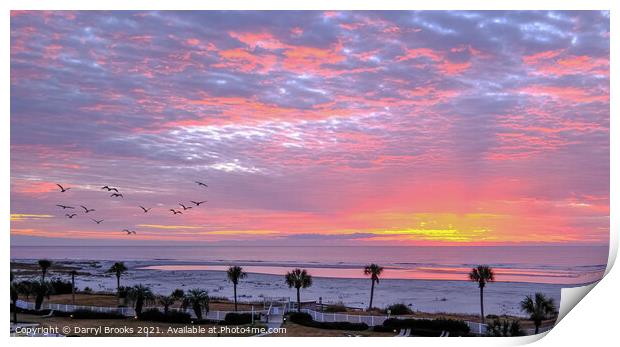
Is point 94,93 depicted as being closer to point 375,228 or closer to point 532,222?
point 375,228

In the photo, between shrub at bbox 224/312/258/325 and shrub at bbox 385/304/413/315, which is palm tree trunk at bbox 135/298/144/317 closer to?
shrub at bbox 224/312/258/325

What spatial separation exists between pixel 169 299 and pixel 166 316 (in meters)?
0.54

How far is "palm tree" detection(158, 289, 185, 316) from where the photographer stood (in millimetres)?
10079

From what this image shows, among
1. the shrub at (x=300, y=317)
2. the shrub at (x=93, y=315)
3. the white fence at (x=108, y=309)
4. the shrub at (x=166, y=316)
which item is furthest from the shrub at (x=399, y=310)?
the shrub at (x=93, y=315)

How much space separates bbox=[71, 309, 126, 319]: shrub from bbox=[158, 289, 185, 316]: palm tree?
26.2 inches

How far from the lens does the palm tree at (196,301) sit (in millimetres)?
10080

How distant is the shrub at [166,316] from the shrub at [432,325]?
10.3ft

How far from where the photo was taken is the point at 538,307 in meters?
9.42

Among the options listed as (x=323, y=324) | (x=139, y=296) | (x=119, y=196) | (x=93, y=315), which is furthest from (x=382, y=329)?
(x=119, y=196)

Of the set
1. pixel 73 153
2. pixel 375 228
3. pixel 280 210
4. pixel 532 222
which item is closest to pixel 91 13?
pixel 73 153

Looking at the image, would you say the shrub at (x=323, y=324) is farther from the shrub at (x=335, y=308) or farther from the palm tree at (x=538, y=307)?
the palm tree at (x=538, y=307)

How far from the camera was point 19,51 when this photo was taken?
889 centimetres

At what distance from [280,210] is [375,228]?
174cm

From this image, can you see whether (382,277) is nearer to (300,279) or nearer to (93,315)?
(300,279)
